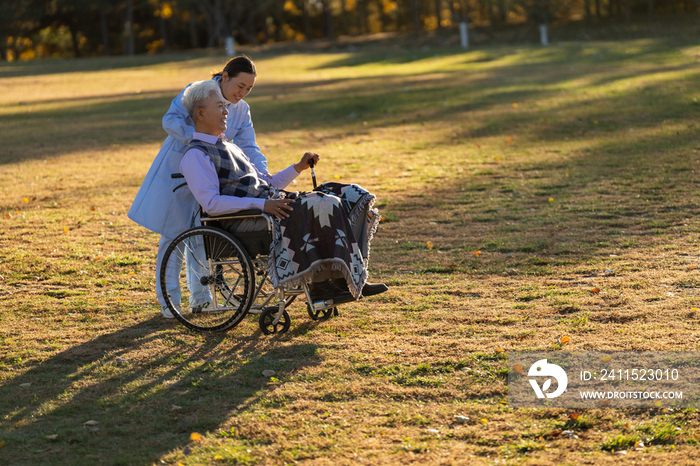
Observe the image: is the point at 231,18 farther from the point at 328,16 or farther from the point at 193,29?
the point at 328,16

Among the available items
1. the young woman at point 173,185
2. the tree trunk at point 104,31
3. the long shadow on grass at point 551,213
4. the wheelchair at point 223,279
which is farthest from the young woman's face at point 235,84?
the tree trunk at point 104,31

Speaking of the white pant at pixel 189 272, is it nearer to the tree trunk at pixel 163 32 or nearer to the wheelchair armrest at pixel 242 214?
the wheelchair armrest at pixel 242 214

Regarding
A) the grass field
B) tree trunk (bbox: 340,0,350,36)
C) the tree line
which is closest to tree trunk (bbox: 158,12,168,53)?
the tree line

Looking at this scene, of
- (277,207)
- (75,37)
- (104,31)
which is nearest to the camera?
(277,207)

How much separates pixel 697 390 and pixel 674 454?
65 cm

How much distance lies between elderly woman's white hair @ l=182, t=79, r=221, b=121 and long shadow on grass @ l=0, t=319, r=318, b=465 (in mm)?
1505

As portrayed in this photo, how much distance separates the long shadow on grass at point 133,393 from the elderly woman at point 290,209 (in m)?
0.48

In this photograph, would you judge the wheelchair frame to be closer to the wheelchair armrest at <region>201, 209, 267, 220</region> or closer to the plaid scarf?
the wheelchair armrest at <region>201, 209, 267, 220</region>

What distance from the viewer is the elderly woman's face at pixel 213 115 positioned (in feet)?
14.6

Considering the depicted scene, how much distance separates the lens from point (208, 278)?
15.1 ft

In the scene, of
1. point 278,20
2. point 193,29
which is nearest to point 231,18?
point 193,29

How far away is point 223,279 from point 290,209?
80 centimetres

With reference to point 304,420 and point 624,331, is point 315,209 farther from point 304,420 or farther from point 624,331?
point 624,331

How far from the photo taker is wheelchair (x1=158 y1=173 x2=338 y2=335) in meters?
4.40
